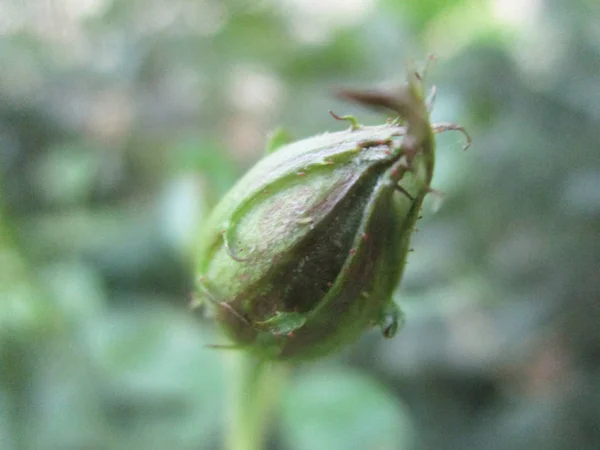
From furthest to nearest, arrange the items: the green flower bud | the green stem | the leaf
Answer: the leaf
the green stem
the green flower bud

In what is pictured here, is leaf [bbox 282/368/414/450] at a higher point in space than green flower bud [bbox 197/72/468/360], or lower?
lower

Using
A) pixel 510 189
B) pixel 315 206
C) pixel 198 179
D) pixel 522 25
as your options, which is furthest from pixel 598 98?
pixel 315 206

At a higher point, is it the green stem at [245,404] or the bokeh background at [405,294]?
the green stem at [245,404]

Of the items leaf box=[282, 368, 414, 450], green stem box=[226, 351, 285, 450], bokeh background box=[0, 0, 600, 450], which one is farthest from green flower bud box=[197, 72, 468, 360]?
leaf box=[282, 368, 414, 450]

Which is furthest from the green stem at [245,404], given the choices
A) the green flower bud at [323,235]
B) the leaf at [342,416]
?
the leaf at [342,416]

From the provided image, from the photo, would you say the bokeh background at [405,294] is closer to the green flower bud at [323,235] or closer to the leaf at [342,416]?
the leaf at [342,416]

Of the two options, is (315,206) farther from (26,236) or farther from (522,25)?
(522,25)

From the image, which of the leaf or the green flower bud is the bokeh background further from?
the green flower bud
